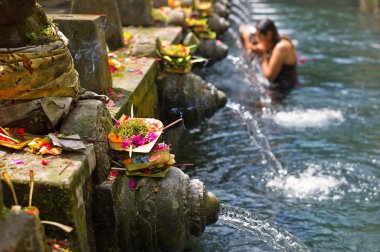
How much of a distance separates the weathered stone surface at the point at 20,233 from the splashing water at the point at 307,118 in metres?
5.72

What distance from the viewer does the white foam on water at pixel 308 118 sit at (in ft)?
26.5

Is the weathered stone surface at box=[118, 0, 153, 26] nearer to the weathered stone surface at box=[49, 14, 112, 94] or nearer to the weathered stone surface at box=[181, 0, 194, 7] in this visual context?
the weathered stone surface at box=[181, 0, 194, 7]

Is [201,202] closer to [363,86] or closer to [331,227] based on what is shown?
[331,227]

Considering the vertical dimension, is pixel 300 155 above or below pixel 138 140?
below

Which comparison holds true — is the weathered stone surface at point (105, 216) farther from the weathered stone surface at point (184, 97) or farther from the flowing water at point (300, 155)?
the weathered stone surface at point (184, 97)

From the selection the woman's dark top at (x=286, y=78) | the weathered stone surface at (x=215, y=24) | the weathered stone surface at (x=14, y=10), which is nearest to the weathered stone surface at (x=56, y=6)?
the weathered stone surface at (x=14, y=10)

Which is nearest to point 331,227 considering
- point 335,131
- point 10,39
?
point 335,131

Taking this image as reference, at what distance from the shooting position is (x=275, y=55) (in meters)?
8.92

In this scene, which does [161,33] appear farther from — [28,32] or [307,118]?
[28,32]

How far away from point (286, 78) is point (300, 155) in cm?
282

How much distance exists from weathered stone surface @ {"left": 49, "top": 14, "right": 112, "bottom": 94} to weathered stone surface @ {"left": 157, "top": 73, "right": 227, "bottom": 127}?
161 cm

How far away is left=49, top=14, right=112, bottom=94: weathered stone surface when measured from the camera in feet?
16.0

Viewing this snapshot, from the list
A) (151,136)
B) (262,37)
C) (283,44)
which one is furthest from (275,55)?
(151,136)

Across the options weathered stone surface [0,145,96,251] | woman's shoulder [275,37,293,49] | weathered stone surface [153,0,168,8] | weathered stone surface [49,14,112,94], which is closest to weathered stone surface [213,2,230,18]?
weathered stone surface [153,0,168,8]
